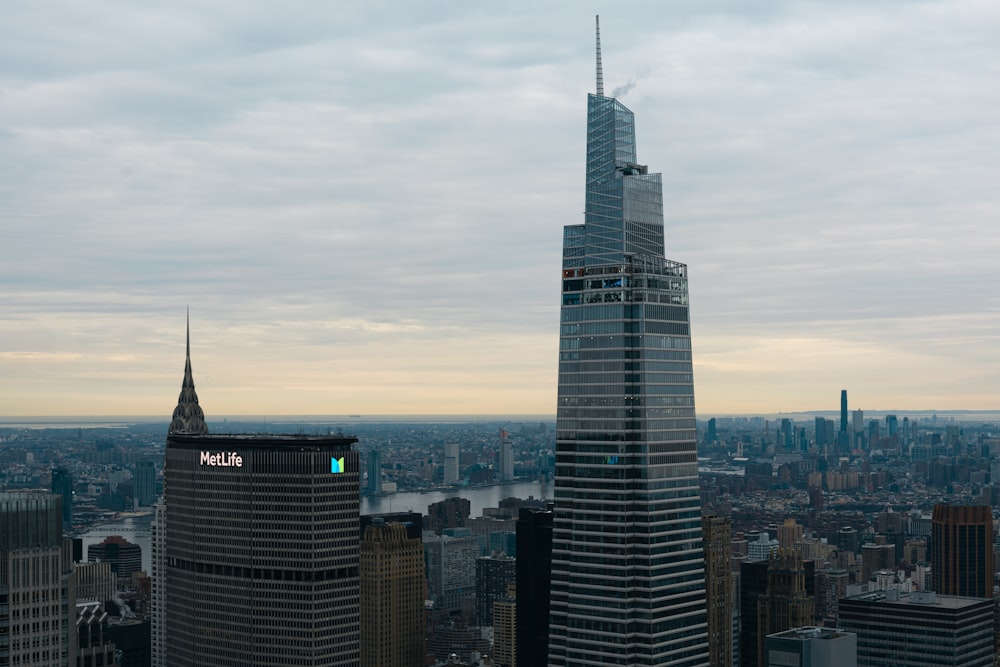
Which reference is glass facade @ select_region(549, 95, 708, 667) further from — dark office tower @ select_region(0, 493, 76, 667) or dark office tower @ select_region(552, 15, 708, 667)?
dark office tower @ select_region(0, 493, 76, 667)

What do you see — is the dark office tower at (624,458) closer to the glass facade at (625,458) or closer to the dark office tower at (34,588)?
the glass facade at (625,458)

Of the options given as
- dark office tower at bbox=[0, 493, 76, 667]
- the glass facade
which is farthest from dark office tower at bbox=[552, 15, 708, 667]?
dark office tower at bbox=[0, 493, 76, 667]

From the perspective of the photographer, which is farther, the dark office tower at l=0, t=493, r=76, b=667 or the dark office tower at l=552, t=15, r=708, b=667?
the dark office tower at l=552, t=15, r=708, b=667

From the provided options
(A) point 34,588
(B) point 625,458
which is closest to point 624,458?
(B) point 625,458

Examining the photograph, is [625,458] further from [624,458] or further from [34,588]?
[34,588]

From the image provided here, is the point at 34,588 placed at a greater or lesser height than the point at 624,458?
lesser

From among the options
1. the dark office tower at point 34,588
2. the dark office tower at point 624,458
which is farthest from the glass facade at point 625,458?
the dark office tower at point 34,588

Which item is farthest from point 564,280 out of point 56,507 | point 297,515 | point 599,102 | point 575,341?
point 56,507
